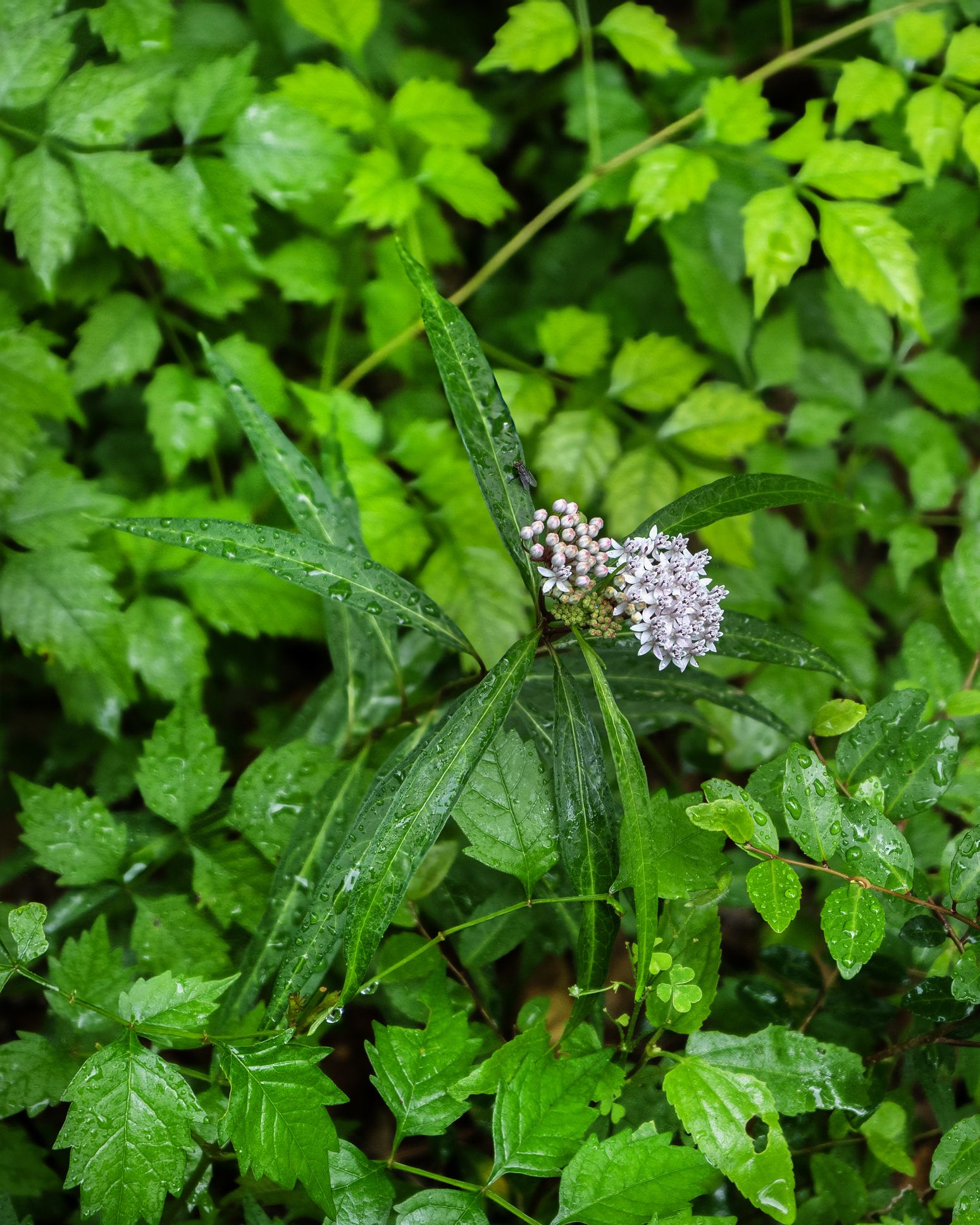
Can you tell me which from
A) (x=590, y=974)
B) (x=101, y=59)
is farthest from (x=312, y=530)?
(x=101, y=59)

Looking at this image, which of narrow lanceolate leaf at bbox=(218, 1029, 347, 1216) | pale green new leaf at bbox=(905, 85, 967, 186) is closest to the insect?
narrow lanceolate leaf at bbox=(218, 1029, 347, 1216)

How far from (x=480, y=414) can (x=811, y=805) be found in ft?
2.14

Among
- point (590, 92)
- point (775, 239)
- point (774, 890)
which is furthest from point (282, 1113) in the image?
point (590, 92)

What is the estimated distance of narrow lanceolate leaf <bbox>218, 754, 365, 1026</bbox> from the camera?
1180 mm

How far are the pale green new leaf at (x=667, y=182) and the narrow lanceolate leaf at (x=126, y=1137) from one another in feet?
5.21

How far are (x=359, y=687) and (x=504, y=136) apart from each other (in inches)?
64.0

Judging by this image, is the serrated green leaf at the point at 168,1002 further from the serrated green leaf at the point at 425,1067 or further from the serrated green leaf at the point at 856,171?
the serrated green leaf at the point at 856,171

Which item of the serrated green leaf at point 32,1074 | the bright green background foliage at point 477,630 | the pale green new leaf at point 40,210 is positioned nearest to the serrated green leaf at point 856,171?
the bright green background foliage at point 477,630

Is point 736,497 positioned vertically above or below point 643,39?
below

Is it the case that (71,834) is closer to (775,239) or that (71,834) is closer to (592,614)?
(592,614)

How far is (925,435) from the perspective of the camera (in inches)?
73.1

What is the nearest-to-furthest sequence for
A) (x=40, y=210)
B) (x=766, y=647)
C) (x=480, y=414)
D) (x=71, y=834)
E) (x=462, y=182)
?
(x=480, y=414) < (x=766, y=647) < (x=71, y=834) < (x=40, y=210) < (x=462, y=182)

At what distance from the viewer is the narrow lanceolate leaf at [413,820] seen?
954 millimetres

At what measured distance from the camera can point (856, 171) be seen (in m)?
1.53
